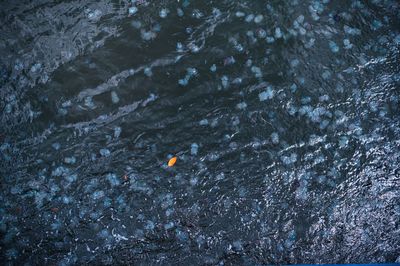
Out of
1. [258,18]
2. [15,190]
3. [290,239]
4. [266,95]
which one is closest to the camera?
[290,239]

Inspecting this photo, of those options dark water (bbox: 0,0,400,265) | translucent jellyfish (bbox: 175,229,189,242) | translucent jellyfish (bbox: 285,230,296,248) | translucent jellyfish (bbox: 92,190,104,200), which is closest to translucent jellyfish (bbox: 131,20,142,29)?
dark water (bbox: 0,0,400,265)

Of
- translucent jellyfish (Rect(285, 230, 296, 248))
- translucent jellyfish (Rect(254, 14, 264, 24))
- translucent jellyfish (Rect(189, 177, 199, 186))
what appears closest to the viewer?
translucent jellyfish (Rect(285, 230, 296, 248))

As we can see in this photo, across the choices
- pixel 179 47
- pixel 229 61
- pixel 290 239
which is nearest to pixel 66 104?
pixel 179 47

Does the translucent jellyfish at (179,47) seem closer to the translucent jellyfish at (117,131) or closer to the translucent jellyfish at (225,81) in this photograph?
the translucent jellyfish at (225,81)

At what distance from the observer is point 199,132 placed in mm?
2145

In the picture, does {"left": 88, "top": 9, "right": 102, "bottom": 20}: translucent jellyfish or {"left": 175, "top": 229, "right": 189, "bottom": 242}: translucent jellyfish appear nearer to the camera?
{"left": 175, "top": 229, "right": 189, "bottom": 242}: translucent jellyfish

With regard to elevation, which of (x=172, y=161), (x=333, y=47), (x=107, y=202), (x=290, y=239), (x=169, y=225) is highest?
(x=333, y=47)

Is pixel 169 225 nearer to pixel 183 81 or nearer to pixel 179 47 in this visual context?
pixel 183 81

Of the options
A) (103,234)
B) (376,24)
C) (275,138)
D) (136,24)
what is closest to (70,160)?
(103,234)

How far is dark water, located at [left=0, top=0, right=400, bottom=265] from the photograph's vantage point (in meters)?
1.99

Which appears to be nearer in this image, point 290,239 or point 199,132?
point 290,239

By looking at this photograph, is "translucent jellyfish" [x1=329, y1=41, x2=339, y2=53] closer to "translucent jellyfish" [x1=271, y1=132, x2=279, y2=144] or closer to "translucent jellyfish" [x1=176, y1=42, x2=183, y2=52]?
"translucent jellyfish" [x1=271, y1=132, x2=279, y2=144]

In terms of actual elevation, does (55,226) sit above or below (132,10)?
below

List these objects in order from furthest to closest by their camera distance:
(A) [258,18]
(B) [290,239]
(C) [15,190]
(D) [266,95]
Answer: (A) [258,18] < (D) [266,95] < (C) [15,190] < (B) [290,239]
